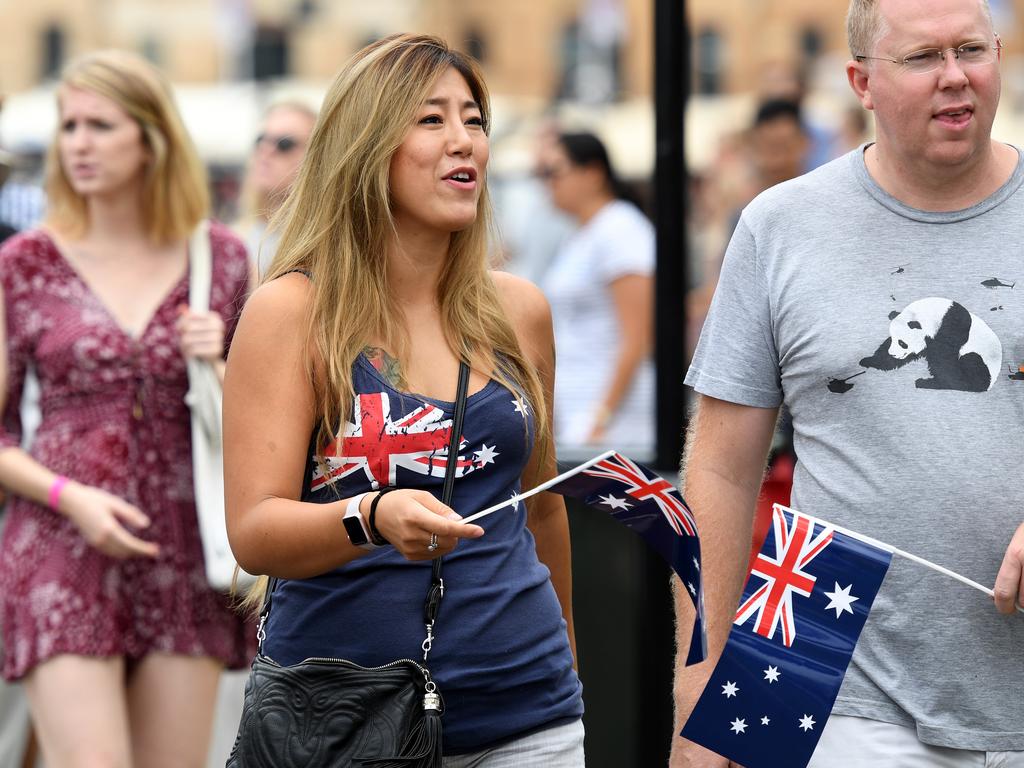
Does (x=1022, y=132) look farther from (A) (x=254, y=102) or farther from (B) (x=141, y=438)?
(B) (x=141, y=438)

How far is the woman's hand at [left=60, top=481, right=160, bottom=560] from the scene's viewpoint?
4594mm

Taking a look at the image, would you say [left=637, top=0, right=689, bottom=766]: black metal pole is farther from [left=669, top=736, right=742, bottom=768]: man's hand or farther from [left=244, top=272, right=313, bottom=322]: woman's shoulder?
[left=244, top=272, right=313, bottom=322]: woman's shoulder

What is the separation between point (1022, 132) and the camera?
22.9 metres

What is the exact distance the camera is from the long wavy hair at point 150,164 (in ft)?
16.8

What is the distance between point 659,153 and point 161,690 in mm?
2347

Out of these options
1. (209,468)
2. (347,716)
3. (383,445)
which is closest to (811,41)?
(209,468)

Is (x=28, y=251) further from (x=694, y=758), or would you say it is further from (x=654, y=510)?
(x=694, y=758)

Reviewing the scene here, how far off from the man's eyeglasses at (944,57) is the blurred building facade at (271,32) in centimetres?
4517

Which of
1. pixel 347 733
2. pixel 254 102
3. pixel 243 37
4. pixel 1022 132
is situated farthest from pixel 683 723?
pixel 243 37

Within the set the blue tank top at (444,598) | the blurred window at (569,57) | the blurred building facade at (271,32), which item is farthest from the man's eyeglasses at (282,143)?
the blurred building facade at (271,32)

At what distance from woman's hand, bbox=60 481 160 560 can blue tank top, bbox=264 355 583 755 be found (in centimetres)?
143

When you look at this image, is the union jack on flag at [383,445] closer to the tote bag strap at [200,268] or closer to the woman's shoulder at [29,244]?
the tote bag strap at [200,268]

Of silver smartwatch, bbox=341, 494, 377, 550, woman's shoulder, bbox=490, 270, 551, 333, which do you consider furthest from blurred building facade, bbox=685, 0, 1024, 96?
silver smartwatch, bbox=341, 494, 377, 550

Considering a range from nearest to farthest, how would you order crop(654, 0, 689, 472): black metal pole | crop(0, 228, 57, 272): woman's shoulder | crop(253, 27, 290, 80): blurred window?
crop(0, 228, 57, 272): woman's shoulder, crop(654, 0, 689, 472): black metal pole, crop(253, 27, 290, 80): blurred window
